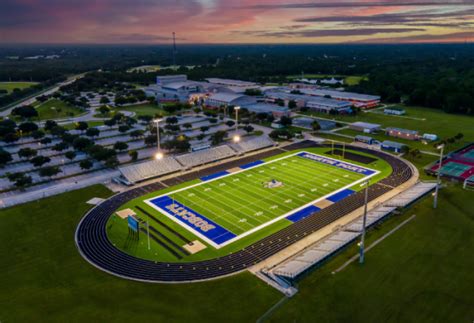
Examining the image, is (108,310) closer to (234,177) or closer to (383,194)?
(234,177)

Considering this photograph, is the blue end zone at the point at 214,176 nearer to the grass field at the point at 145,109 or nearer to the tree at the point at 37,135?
the tree at the point at 37,135

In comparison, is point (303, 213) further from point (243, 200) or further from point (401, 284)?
point (401, 284)

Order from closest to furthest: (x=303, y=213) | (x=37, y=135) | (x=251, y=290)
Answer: (x=251, y=290) < (x=303, y=213) < (x=37, y=135)

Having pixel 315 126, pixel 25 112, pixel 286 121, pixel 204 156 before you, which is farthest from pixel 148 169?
pixel 25 112

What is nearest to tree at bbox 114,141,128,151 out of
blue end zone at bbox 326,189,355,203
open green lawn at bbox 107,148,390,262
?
open green lawn at bbox 107,148,390,262

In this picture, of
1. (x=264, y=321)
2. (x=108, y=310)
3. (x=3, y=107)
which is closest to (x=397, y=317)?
(x=264, y=321)

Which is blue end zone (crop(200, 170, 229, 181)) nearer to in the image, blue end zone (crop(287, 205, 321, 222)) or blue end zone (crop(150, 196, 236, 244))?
blue end zone (crop(150, 196, 236, 244))
